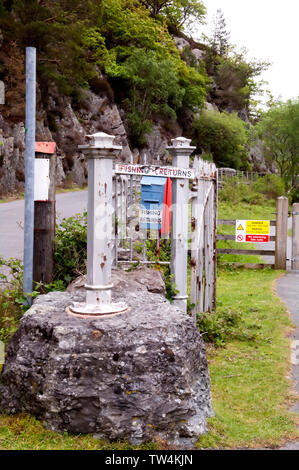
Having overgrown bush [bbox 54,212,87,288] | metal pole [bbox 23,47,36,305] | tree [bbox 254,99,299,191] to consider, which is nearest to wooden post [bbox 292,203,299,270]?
overgrown bush [bbox 54,212,87,288]

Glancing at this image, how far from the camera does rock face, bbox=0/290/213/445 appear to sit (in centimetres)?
319

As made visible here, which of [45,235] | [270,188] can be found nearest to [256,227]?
[45,235]

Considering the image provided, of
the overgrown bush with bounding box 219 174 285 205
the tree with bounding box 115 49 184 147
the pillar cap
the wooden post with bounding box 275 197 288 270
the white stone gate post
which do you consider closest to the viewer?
the pillar cap

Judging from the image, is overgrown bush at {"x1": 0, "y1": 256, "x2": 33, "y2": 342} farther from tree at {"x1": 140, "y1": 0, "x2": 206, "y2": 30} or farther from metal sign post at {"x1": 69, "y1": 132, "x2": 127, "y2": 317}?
tree at {"x1": 140, "y1": 0, "x2": 206, "y2": 30}

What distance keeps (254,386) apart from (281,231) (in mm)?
7451

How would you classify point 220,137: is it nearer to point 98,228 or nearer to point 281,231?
point 281,231

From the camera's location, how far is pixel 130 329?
3385 millimetres

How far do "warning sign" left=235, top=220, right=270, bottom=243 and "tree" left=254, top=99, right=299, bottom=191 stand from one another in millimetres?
27887

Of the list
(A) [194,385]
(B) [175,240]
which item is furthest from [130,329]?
(B) [175,240]

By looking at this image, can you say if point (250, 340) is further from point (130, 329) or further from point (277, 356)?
point (130, 329)

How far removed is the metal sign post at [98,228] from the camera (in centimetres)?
361

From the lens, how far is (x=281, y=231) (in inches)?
462

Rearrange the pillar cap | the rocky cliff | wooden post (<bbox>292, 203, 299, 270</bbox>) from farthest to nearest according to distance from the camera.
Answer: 1. the rocky cliff
2. wooden post (<bbox>292, 203, 299, 270</bbox>)
3. the pillar cap
